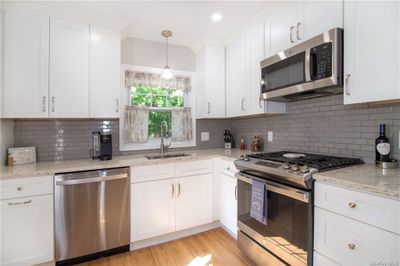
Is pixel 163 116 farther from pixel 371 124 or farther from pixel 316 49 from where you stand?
pixel 371 124

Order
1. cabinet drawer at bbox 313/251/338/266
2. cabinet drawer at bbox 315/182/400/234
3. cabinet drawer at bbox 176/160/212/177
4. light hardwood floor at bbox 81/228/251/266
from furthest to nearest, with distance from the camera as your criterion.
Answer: cabinet drawer at bbox 176/160/212/177 → light hardwood floor at bbox 81/228/251/266 → cabinet drawer at bbox 313/251/338/266 → cabinet drawer at bbox 315/182/400/234

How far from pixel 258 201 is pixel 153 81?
2.04m

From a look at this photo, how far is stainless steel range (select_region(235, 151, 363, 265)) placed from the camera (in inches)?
54.2

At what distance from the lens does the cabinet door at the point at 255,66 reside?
2.24 metres

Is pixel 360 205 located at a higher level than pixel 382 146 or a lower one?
lower

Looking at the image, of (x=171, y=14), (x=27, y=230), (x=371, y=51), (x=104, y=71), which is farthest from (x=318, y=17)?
(x=27, y=230)

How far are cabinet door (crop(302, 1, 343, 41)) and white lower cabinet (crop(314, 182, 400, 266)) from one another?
1212mm

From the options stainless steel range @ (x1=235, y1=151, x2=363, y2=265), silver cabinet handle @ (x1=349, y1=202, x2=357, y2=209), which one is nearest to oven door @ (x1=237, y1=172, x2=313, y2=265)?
stainless steel range @ (x1=235, y1=151, x2=363, y2=265)

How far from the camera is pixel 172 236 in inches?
92.1

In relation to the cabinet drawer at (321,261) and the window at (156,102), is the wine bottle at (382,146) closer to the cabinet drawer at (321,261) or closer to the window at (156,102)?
the cabinet drawer at (321,261)

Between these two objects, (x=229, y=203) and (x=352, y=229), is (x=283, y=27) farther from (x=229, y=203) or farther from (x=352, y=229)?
(x=229, y=203)

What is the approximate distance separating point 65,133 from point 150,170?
3.62ft

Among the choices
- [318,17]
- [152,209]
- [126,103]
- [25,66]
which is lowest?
[152,209]

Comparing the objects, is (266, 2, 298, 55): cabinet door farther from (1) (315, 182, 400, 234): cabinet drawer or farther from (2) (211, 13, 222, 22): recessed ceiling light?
(1) (315, 182, 400, 234): cabinet drawer
